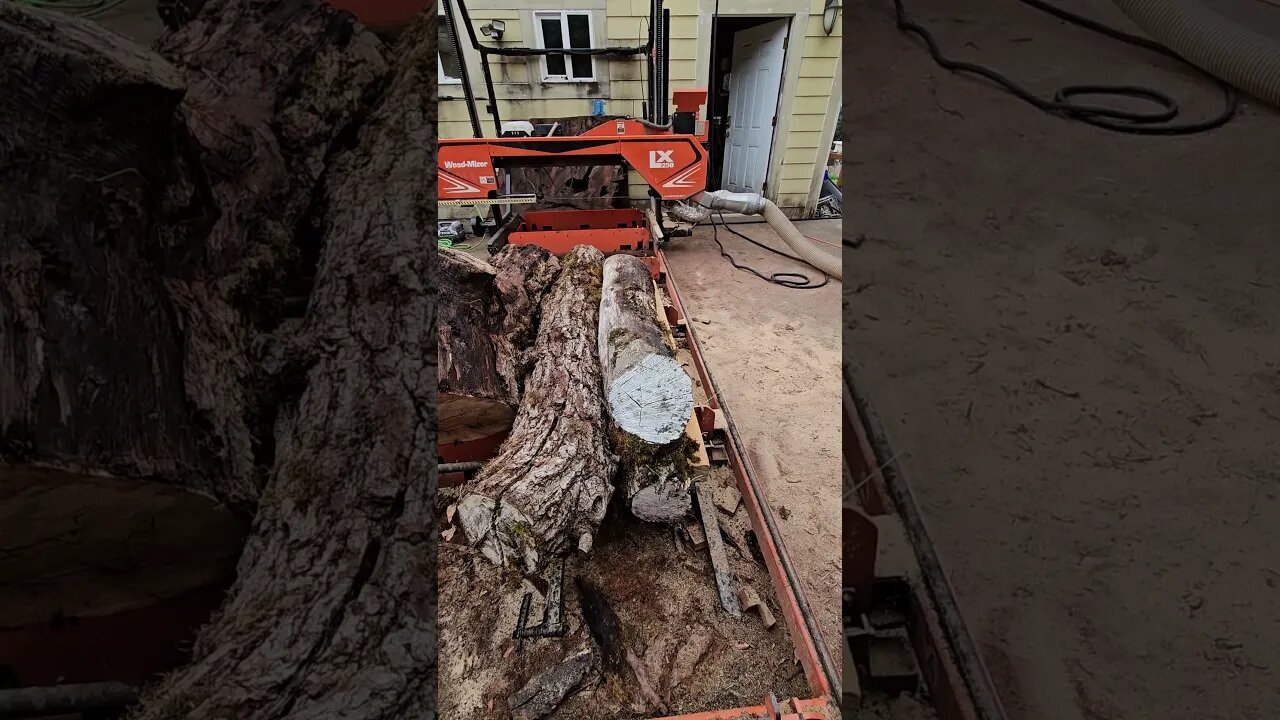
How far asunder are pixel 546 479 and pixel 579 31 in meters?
5.52

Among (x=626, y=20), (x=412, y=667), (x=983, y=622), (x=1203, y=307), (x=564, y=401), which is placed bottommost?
(x=564, y=401)

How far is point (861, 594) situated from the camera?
1101mm

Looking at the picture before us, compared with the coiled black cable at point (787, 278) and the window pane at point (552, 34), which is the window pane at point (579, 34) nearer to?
the window pane at point (552, 34)

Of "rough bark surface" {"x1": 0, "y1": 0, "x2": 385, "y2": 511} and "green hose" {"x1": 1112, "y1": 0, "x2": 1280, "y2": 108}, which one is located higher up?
"green hose" {"x1": 1112, "y1": 0, "x2": 1280, "y2": 108}

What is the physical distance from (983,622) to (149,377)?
1978mm

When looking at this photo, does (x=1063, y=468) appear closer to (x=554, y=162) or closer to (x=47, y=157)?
(x=47, y=157)

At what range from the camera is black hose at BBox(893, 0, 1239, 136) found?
285 centimetres

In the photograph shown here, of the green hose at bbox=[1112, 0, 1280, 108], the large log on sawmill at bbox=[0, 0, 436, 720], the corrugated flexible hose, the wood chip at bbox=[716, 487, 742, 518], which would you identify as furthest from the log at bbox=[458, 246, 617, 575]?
the green hose at bbox=[1112, 0, 1280, 108]

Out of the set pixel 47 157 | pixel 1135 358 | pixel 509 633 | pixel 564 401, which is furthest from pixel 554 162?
pixel 1135 358

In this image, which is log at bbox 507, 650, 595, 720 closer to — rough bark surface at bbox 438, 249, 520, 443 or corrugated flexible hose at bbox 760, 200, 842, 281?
rough bark surface at bbox 438, 249, 520, 443

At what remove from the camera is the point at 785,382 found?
3377mm

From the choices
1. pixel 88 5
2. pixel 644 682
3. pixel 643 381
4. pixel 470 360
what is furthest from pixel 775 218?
pixel 88 5

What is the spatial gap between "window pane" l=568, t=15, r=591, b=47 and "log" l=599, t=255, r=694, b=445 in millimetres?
4392

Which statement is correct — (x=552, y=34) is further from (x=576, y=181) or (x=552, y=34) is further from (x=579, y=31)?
(x=576, y=181)
